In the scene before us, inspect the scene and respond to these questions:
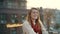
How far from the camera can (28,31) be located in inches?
73.7

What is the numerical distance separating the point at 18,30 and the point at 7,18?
0.24 m

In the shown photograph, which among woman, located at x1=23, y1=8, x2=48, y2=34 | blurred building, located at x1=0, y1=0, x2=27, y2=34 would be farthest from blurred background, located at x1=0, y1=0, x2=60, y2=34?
woman, located at x1=23, y1=8, x2=48, y2=34

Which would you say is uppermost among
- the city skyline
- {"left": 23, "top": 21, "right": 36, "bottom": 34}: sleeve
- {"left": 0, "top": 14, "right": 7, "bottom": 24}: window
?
the city skyline

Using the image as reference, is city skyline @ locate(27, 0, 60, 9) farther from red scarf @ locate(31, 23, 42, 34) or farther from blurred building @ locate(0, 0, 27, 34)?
red scarf @ locate(31, 23, 42, 34)

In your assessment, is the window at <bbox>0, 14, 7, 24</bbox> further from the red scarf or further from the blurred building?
the red scarf

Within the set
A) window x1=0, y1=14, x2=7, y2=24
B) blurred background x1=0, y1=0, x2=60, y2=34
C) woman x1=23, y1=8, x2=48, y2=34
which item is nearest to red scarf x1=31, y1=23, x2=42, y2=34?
woman x1=23, y1=8, x2=48, y2=34

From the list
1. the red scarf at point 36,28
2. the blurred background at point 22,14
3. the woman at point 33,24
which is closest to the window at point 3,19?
the blurred background at point 22,14

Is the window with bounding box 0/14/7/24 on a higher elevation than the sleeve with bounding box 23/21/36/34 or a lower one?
higher

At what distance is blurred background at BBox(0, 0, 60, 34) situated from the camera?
2066mm

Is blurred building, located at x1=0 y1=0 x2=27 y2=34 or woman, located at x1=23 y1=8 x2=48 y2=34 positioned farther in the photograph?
blurred building, located at x1=0 y1=0 x2=27 y2=34

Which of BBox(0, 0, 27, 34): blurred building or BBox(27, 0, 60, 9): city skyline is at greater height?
BBox(27, 0, 60, 9): city skyline

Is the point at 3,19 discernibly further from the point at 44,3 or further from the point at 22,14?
the point at 44,3

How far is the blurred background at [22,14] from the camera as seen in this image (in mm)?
2066

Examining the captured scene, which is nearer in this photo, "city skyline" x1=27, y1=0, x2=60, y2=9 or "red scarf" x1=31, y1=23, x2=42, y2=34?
"red scarf" x1=31, y1=23, x2=42, y2=34
